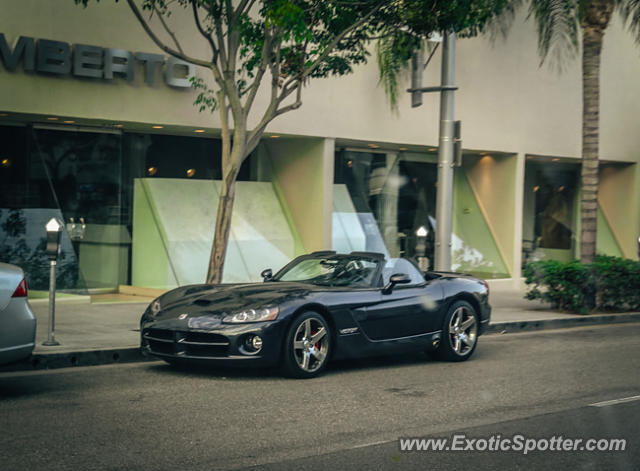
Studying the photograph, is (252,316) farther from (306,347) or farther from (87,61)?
(87,61)

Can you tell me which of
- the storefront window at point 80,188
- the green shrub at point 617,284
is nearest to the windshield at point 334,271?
the storefront window at point 80,188

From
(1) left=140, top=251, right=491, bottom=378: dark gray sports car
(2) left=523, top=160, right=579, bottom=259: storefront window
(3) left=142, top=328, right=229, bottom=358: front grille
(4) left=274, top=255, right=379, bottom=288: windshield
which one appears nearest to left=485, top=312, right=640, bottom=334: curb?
(1) left=140, top=251, right=491, bottom=378: dark gray sports car

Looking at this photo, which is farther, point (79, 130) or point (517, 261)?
point (517, 261)

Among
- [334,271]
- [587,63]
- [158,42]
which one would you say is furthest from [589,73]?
[334,271]

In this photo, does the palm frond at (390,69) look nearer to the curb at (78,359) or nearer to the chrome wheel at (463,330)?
the chrome wheel at (463,330)

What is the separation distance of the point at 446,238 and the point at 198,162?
6.18m

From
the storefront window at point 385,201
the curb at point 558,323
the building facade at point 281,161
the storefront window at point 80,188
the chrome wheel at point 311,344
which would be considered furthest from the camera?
the storefront window at point 385,201

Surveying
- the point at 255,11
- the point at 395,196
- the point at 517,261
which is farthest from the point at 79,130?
the point at 517,261

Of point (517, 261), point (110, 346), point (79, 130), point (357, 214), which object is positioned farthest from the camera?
point (517, 261)

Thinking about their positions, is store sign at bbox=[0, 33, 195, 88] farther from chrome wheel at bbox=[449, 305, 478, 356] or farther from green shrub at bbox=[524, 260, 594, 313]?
green shrub at bbox=[524, 260, 594, 313]

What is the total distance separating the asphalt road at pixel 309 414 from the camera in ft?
18.9

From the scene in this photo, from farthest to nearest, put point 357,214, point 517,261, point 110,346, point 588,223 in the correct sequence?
1. point 517,261
2. point 357,214
3. point 588,223
4. point 110,346

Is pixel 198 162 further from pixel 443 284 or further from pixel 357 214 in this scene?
pixel 443 284

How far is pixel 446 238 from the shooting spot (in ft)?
48.3
